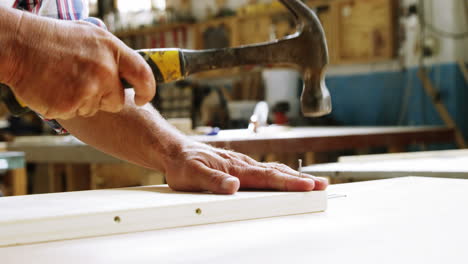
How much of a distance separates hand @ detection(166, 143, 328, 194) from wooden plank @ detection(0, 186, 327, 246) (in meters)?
→ 0.03

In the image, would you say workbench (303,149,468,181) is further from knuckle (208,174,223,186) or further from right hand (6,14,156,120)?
right hand (6,14,156,120)

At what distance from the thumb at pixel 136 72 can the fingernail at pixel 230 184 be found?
0.27 meters

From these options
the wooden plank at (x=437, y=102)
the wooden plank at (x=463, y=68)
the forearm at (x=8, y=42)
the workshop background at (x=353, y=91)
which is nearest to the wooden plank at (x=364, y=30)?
the workshop background at (x=353, y=91)

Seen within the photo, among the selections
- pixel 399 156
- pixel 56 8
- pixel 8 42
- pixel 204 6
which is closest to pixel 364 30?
pixel 204 6

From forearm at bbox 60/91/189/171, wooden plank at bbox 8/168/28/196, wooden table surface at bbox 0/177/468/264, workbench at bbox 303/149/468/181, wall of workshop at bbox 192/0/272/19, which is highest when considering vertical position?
wall of workshop at bbox 192/0/272/19

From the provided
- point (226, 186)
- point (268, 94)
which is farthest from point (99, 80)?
point (268, 94)

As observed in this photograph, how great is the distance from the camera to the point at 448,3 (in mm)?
5129

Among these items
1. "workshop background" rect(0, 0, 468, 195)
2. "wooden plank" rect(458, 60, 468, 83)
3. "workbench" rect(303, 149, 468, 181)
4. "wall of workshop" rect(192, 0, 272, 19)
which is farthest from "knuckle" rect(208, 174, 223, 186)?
"wall of workshop" rect(192, 0, 272, 19)

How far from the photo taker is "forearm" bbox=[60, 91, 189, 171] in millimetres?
1258

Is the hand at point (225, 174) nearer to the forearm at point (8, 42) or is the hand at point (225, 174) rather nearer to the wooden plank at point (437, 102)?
the forearm at point (8, 42)

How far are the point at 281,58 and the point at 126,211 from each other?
46cm

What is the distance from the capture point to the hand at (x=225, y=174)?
1097mm

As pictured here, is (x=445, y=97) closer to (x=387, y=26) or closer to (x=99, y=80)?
(x=387, y=26)

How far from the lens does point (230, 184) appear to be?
3.55 feet
